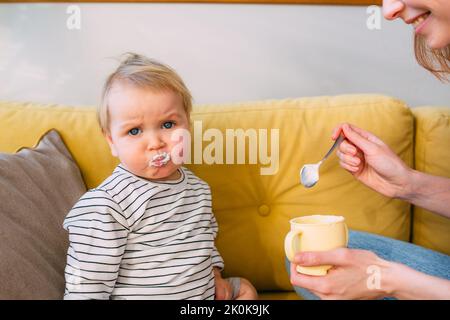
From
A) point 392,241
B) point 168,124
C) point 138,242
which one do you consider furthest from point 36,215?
point 392,241

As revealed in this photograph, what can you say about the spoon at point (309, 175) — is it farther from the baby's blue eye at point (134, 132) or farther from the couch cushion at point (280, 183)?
the baby's blue eye at point (134, 132)

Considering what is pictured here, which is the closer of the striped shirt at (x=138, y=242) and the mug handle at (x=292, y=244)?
the mug handle at (x=292, y=244)

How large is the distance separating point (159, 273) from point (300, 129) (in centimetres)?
53

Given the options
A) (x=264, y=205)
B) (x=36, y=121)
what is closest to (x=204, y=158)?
(x=264, y=205)

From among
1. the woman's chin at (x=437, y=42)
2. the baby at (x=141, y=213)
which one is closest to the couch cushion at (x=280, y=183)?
the baby at (x=141, y=213)

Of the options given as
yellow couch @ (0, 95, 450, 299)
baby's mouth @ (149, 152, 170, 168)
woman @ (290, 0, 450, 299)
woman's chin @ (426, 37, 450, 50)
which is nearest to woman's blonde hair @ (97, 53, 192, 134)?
baby's mouth @ (149, 152, 170, 168)

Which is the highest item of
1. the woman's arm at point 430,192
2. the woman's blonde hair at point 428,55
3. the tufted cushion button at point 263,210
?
the woman's blonde hair at point 428,55

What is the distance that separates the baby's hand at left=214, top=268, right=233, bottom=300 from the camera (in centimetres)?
120

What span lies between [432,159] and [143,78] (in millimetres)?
772

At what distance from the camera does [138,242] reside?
1070 mm

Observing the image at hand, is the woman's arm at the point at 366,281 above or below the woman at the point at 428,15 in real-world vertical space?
below

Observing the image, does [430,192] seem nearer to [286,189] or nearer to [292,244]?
[286,189]

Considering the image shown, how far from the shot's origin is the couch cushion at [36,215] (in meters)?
0.95

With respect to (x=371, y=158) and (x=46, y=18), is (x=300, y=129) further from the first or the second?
(x=46, y=18)
